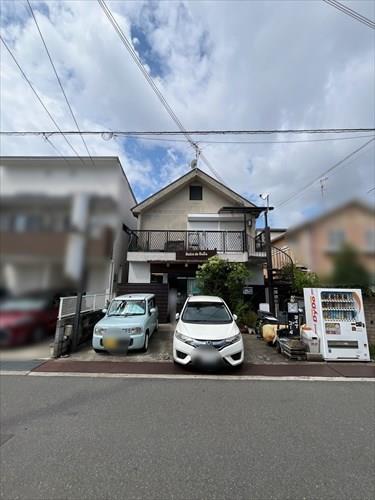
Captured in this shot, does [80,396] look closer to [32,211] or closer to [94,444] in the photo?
[94,444]

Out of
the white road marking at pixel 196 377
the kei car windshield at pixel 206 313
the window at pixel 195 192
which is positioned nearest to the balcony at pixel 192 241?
the window at pixel 195 192

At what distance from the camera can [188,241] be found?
11.6 metres

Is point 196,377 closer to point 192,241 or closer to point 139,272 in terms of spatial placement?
point 139,272

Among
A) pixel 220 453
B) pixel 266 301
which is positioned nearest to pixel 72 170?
pixel 220 453

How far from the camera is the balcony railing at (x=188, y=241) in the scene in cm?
1127

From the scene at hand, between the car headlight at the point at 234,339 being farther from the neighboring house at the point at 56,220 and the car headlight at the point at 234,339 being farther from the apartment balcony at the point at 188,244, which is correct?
the apartment balcony at the point at 188,244

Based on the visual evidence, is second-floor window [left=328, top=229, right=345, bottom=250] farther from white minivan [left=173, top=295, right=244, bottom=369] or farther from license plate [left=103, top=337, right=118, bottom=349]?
license plate [left=103, top=337, right=118, bottom=349]

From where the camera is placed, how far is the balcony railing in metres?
11.3

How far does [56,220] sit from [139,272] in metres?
10.3

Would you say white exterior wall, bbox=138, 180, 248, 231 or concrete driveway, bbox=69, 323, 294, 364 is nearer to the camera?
concrete driveway, bbox=69, 323, 294, 364

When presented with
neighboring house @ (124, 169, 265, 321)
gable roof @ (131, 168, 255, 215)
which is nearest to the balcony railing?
neighboring house @ (124, 169, 265, 321)

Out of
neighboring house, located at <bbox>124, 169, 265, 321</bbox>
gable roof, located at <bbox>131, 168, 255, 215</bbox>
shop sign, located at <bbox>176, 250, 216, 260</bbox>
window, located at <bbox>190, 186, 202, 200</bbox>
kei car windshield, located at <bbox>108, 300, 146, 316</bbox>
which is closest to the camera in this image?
kei car windshield, located at <bbox>108, 300, 146, 316</bbox>

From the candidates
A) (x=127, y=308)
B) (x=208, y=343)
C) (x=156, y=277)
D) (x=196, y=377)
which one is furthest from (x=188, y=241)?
(x=196, y=377)

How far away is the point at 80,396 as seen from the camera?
392cm
